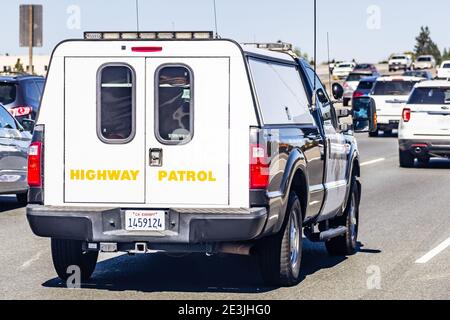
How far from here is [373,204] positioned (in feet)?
60.9

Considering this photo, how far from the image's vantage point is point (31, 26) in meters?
32.8

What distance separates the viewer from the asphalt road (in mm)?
10297

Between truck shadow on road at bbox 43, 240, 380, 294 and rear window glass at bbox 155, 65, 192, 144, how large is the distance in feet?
4.38

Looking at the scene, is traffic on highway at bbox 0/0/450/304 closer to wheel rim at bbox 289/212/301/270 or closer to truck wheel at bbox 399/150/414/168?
wheel rim at bbox 289/212/301/270

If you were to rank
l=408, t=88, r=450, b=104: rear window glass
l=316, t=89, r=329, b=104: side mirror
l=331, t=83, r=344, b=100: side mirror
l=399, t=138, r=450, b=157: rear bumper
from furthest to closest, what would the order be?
l=408, t=88, r=450, b=104: rear window glass
l=399, t=138, r=450, b=157: rear bumper
l=331, t=83, r=344, b=100: side mirror
l=316, t=89, r=329, b=104: side mirror

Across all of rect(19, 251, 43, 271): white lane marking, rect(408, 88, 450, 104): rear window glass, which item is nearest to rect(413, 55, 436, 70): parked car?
rect(408, 88, 450, 104): rear window glass

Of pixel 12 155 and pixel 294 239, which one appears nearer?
pixel 294 239

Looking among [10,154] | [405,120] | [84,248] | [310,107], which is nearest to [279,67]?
[310,107]

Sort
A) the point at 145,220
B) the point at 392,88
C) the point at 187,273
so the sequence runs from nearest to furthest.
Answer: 1. the point at 145,220
2. the point at 187,273
3. the point at 392,88

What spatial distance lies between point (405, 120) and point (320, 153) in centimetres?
1467

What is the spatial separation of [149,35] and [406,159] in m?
17.0

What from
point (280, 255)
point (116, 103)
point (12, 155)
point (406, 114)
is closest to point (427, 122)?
point (406, 114)

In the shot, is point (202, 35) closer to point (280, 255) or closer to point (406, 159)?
point (280, 255)

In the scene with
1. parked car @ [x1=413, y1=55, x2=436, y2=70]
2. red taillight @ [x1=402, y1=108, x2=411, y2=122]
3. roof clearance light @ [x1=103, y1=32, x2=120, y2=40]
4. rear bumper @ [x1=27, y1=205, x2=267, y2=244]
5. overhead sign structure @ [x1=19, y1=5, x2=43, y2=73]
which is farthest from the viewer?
parked car @ [x1=413, y1=55, x2=436, y2=70]
